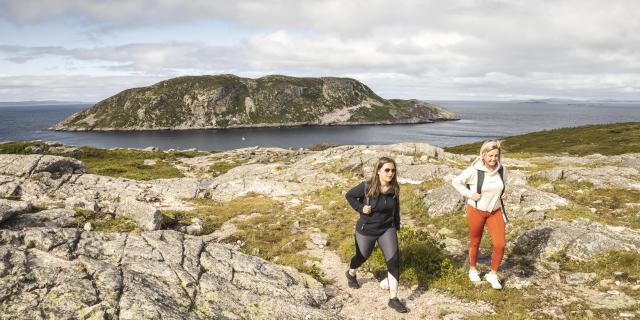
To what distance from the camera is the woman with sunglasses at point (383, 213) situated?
31.2ft

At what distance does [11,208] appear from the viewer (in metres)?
14.3

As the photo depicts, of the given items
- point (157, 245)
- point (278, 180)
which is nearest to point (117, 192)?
point (278, 180)

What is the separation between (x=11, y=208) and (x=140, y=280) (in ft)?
33.3

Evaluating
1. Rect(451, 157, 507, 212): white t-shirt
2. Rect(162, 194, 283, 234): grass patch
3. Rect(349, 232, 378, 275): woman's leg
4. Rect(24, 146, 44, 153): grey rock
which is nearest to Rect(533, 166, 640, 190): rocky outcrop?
Rect(451, 157, 507, 212): white t-shirt

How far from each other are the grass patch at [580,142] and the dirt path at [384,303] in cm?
7891

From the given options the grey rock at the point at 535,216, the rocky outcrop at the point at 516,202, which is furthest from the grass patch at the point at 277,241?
the grey rock at the point at 535,216

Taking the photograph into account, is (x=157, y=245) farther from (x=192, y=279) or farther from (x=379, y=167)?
(x=379, y=167)

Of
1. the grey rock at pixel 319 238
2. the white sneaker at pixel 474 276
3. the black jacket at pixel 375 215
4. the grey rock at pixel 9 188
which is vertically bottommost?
the grey rock at pixel 319 238

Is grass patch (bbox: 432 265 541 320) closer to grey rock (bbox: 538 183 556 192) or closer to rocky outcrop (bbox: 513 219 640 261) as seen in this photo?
rocky outcrop (bbox: 513 219 640 261)

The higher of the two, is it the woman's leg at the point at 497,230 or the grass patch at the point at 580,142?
the woman's leg at the point at 497,230

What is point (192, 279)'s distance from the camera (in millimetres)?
9422

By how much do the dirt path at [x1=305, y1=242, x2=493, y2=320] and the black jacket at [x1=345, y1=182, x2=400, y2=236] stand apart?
7.47 feet

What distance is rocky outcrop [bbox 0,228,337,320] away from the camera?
277 inches

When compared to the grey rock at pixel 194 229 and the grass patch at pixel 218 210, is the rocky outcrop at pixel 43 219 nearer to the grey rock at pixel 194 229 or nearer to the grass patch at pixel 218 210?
the grass patch at pixel 218 210
